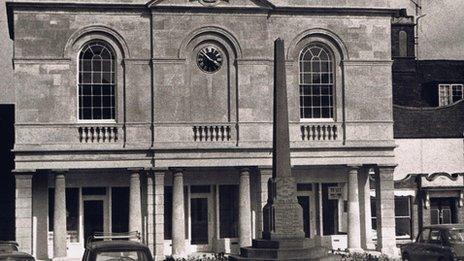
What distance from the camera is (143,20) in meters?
32.0

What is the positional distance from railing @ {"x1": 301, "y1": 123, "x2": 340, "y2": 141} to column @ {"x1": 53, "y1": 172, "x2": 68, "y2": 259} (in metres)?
8.58

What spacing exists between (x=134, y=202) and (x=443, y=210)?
45.4ft

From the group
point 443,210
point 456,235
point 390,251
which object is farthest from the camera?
point 443,210

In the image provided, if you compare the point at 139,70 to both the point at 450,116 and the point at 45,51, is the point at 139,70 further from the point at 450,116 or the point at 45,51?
the point at 450,116

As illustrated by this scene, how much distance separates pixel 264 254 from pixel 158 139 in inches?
358

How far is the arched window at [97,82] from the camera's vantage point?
31.6 metres

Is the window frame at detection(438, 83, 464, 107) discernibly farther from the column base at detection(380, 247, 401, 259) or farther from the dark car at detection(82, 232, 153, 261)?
the dark car at detection(82, 232, 153, 261)

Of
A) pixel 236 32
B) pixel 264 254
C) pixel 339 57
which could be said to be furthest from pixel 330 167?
pixel 264 254

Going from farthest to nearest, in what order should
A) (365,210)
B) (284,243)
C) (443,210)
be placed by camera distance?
(443,210), (365,210), (284,243)

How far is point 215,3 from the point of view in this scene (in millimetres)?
32281

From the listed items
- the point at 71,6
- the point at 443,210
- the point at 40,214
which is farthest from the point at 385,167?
the point at 71,6

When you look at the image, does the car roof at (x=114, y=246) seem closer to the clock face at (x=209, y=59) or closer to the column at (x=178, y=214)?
the column at (x=178, y=214)

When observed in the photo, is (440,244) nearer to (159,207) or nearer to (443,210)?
(159,207)

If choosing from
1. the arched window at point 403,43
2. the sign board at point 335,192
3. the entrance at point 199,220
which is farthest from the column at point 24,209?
the arched window at point 403,43
